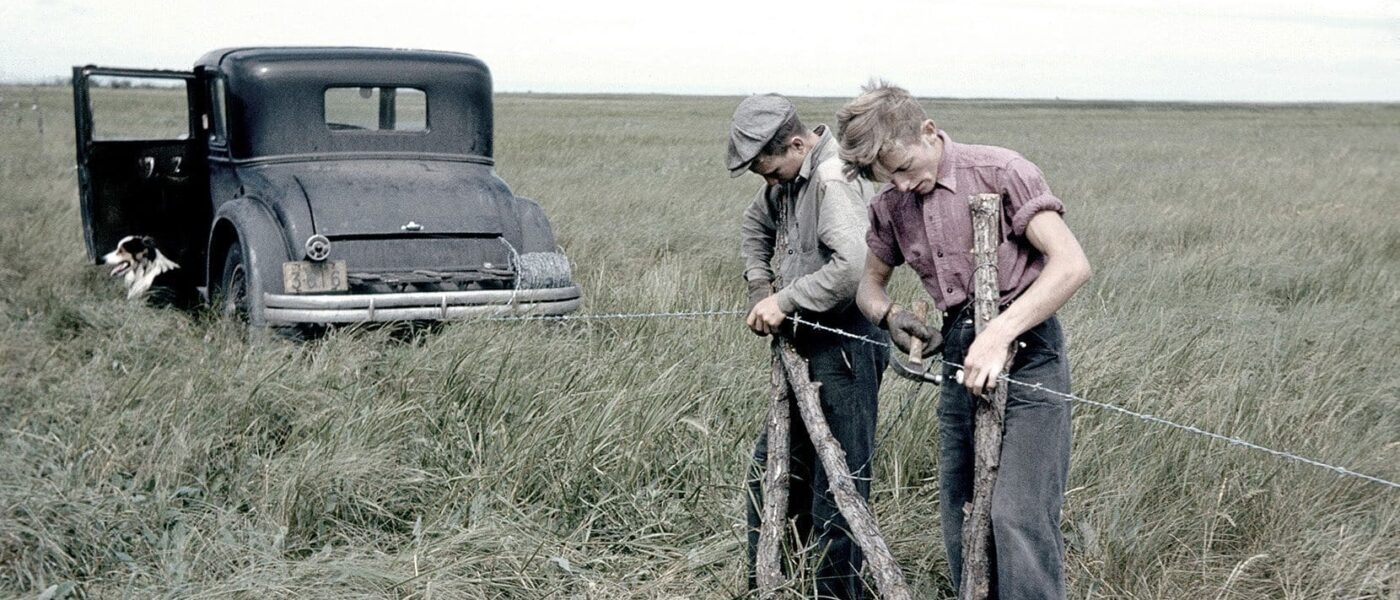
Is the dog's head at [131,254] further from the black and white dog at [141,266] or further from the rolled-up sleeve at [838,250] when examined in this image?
the rolled-up sleeve at [838,250]

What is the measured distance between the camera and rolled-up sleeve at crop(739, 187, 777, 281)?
4.33 m

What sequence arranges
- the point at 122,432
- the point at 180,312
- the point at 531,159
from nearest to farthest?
the point at 122,432, the point at 180,312, the point at 531,159

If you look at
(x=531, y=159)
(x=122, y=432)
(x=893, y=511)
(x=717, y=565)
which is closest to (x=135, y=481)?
(x=122, y=432)

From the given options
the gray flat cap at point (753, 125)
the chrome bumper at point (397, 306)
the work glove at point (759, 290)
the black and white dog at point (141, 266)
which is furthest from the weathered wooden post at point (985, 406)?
the black and white dog at point (141, 266)

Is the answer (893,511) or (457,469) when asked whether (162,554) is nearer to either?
(457,469)

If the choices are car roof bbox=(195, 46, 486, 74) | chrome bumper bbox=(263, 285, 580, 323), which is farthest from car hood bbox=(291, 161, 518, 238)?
car roof bbox=(195, 46, 486, 74)

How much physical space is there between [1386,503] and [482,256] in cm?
481

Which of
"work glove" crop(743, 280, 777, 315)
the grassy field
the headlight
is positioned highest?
"work glove" crop(743, 280, 777, 315)

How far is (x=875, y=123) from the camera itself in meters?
3.13

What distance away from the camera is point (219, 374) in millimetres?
5500

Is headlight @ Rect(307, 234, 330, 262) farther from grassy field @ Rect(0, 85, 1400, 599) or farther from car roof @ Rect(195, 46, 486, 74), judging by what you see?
car roof @ Rect(195, 46, 486, 74)

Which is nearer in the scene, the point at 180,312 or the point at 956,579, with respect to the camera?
the point at 956,579

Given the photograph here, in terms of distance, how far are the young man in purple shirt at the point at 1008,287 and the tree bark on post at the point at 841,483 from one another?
0.27m

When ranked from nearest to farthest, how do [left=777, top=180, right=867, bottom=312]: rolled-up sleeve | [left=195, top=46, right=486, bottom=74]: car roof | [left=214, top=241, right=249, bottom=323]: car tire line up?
[left=777, top=180, right=867, bottom=312]: rolled-up sleeve, [left=214, top=241, right=249, bottom=323]: car tire, [left=195, top=46, right=486, bottom=74]: car roof
